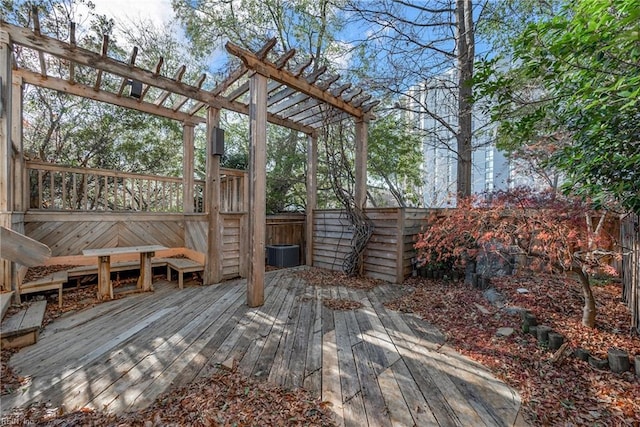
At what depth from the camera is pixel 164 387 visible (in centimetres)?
173

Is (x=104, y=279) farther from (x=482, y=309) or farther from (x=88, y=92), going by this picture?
(x=482, y=309)

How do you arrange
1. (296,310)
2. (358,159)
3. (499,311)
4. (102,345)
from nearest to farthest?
(102,345)
(499,311)
(296,310)
(358,159)

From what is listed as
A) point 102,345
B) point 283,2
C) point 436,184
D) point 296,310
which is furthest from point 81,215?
point 436,184

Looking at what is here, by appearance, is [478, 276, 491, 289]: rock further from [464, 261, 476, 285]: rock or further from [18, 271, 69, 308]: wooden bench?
[18, 271, 69, 308]: wooden bench

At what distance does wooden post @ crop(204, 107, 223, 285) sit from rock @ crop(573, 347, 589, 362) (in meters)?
4.25

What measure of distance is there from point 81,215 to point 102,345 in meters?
2.82

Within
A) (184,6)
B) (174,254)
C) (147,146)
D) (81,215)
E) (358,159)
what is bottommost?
(174,254)

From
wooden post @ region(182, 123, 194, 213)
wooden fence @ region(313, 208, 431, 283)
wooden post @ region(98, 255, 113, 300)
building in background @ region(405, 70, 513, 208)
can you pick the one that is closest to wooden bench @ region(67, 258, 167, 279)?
wooden post @ region(98, 255, 113, 300)

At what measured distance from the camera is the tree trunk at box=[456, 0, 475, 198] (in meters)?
4.99

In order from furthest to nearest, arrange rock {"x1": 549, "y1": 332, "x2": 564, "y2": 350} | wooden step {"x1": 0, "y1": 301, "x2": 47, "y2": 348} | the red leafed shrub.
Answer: the red leafed shrub
wooden step {"x1": 0, "y1": 301, "x2": 47, "y2": 348}
rock {"x1": 549, "y1": 332, "x2": 564, "y2": 350}

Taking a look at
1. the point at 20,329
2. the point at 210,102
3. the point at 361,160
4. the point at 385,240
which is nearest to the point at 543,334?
the point at 385,240

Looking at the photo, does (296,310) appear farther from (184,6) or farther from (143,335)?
(184,6)

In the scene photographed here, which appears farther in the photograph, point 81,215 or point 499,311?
point 81,215

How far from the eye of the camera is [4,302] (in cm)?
263
